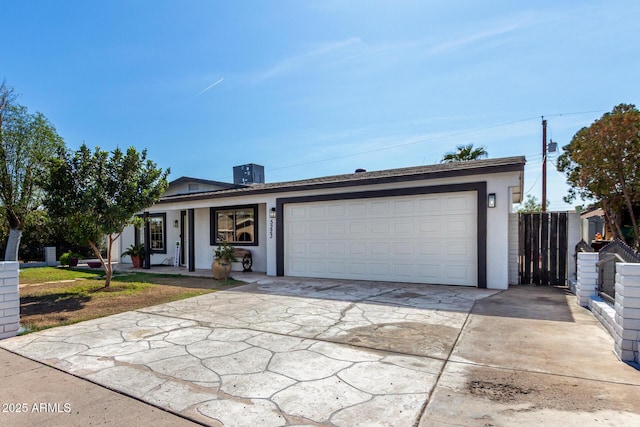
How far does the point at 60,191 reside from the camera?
7641 millimetres

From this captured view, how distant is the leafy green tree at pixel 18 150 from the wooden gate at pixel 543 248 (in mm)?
15735

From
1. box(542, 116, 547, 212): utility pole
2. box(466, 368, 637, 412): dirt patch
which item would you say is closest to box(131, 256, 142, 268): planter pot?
box(466, 368, 637, 412): dirt patch

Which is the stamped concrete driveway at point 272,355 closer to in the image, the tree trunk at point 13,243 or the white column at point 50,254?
the tree trunk at point 13,243

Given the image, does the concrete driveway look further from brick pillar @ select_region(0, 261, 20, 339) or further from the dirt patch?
brick pillar @ select_region(0, 261, 20, 339)

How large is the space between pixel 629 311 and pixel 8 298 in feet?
25.2

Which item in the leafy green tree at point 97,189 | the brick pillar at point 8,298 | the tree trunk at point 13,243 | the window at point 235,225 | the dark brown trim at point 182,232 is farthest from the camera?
the dark brown trim at point 182,232

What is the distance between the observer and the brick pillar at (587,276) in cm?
584

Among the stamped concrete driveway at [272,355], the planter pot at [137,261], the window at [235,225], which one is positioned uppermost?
the window at [235,225]

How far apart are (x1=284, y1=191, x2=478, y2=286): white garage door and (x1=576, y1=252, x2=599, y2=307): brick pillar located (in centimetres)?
230

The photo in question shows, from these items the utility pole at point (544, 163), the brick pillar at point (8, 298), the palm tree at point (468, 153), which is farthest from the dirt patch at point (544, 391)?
the utility pole at point (544, 163)

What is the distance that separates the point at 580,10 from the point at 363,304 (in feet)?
27.2

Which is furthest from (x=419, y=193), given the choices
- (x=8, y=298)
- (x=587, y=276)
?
(x=8, y=298)

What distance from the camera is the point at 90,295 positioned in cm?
788

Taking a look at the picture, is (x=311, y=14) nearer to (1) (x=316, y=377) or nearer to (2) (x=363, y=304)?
(2) (x=363, y=304)
